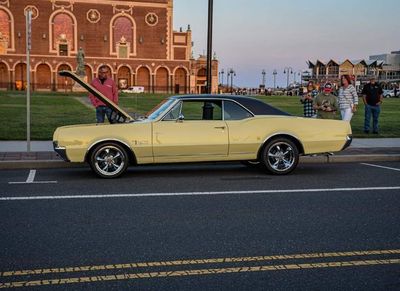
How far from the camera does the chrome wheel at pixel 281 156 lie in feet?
31.3

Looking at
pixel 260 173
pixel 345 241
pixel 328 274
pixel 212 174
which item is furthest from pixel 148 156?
pixel 328 274

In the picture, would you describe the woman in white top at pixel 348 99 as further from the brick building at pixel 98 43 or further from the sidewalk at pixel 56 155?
the brick building at pixel 98 43

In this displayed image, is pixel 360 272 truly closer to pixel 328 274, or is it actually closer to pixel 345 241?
pixel 328 274

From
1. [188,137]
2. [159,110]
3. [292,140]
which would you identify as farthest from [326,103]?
[159,110]

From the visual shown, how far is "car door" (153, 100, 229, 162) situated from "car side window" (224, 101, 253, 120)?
179mm

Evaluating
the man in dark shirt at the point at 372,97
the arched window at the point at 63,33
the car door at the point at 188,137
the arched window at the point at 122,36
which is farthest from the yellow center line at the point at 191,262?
the arched window at the point at 122,36

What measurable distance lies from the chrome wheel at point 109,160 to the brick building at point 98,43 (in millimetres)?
73134

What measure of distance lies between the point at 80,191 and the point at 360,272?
4819 millimetres

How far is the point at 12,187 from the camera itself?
8227 mm

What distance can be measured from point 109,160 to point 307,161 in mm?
4640

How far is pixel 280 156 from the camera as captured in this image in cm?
959

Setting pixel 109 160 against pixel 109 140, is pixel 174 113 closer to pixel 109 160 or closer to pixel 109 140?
pixel 109 140

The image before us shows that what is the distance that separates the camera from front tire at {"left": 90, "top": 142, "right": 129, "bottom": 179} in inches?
356

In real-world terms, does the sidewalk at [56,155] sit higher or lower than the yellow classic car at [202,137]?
lower
